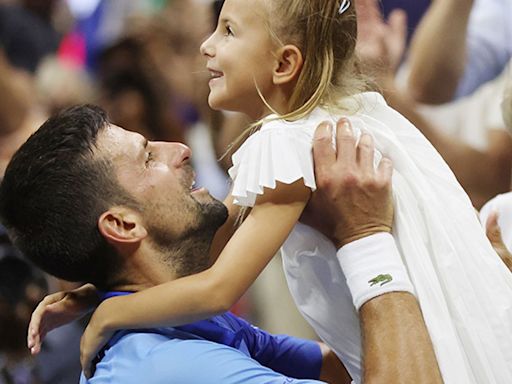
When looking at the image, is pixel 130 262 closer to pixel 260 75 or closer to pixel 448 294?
pixel 260 75

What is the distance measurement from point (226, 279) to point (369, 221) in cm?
29

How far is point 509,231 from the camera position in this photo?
9.16 ft

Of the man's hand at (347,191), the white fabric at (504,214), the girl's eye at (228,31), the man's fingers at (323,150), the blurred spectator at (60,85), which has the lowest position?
the white fabric at (504,214)

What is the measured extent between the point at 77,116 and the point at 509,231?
1307mm

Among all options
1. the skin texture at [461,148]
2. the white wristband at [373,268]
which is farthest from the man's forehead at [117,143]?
the skin texture at [461,148]

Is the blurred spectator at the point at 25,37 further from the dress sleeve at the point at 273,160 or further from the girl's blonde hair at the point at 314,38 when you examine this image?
the dress sleeve at the point at 273,160

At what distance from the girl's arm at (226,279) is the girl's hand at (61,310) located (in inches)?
7.9

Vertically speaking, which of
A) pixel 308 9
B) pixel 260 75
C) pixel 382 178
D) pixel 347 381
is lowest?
pixel 347 381

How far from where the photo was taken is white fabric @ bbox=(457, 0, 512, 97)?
3707mm

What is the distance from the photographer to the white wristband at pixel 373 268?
72.7 inches

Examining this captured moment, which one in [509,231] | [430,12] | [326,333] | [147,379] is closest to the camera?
[147,379]

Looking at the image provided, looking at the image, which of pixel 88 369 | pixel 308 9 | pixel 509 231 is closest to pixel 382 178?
pixel 308 9

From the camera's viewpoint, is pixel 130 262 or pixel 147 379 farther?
pixel 130 262

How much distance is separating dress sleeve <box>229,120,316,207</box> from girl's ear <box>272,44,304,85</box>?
0.45ft
